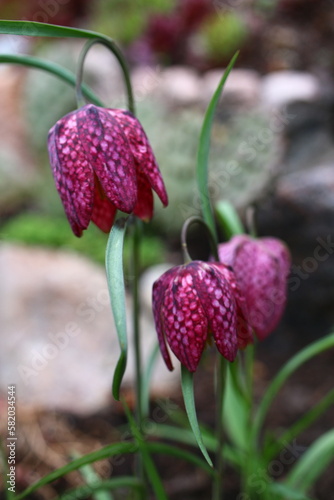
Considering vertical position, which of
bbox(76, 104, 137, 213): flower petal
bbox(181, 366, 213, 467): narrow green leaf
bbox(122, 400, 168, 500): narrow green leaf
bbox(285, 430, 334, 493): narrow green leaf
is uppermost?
bbox(76, 104, 137, 213): flower petal

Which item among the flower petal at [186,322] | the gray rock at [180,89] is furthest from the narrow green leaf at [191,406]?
the gray rock at [180,89]

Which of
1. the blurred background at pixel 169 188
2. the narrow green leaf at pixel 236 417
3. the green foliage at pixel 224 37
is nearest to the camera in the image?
the narrow green leaf at pixel 236 417

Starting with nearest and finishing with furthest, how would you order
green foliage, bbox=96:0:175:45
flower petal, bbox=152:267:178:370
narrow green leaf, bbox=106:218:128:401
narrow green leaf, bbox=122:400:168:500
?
1. narrow green leaf, bbox=106:218:128:401
2. flower petal, bbox=152:267:178:370
3. narrow green leaf, bbox=122:400:168:500
4. green foliage, bbox=96:0:175:45

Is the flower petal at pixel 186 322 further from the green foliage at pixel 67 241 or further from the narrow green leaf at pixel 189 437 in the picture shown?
the green foliage at pixel 67 241

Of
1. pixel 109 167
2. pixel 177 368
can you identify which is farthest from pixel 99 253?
pixel 109 167

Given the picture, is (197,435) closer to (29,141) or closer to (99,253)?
(99,253)

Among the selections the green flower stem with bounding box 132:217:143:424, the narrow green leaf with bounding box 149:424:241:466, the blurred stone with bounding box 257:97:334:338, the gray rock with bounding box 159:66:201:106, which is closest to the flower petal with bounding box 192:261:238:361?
the green flower stem with bounding box 132:217:143:424

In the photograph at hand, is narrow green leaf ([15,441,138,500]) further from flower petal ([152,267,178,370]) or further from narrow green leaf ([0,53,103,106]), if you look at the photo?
narrow green leaf ([0,53,103,106])

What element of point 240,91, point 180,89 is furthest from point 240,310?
point 180,89
